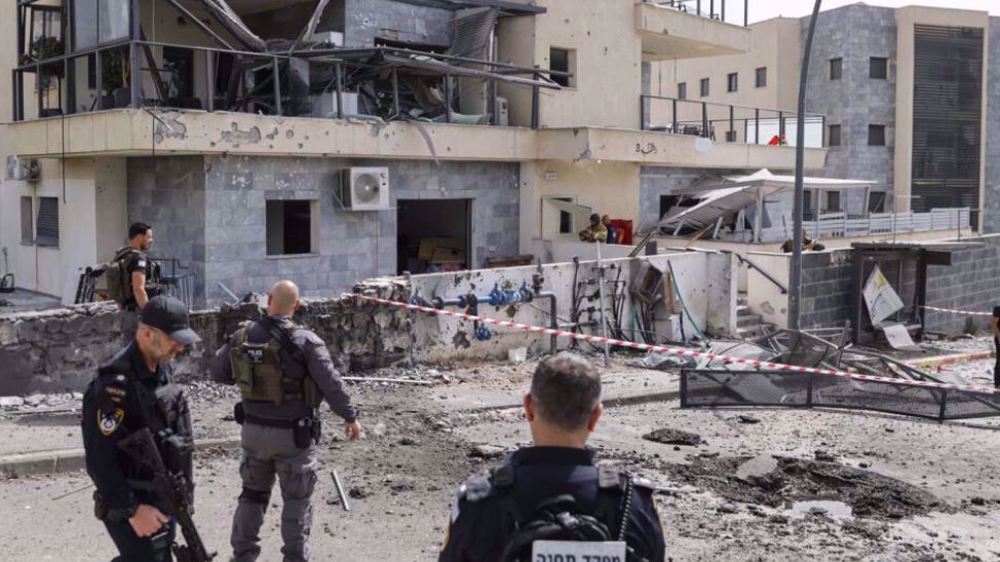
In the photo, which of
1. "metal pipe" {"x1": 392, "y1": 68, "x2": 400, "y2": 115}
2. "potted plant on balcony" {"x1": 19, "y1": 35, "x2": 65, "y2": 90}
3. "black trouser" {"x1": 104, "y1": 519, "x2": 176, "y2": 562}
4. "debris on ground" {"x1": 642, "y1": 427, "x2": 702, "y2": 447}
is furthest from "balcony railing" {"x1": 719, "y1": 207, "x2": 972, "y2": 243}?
"black trouser" {"x1": 104, "y1": 519, "x2": 176, "y2": 562}

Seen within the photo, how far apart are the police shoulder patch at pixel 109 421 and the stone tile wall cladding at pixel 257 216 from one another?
11683 millimetres

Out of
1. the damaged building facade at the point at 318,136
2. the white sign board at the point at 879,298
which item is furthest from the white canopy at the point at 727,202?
the white sign board at the point at 879,298

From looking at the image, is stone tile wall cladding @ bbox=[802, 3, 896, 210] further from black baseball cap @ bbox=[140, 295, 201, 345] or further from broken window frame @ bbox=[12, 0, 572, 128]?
black baseball cap @ bbox=[140, 295, 201, 345]

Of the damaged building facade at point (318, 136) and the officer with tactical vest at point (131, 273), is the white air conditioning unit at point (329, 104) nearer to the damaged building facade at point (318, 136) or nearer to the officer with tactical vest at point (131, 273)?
the damaged building facade at point (318, 136)

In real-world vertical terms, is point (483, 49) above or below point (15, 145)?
above

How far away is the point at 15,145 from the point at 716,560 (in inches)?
608

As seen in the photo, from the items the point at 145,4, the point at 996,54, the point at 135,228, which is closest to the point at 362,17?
the point at 145,4

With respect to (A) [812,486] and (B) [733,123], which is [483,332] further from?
(B) [733,123]

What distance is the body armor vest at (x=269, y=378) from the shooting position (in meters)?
5.80

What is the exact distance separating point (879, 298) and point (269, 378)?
15302 millimetres

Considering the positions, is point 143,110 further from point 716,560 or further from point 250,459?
point 716,560

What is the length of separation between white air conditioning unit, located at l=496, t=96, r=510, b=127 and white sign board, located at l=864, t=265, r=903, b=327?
725 centimetres

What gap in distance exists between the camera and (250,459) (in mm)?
5914

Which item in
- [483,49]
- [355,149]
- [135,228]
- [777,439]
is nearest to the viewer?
[135,228]
